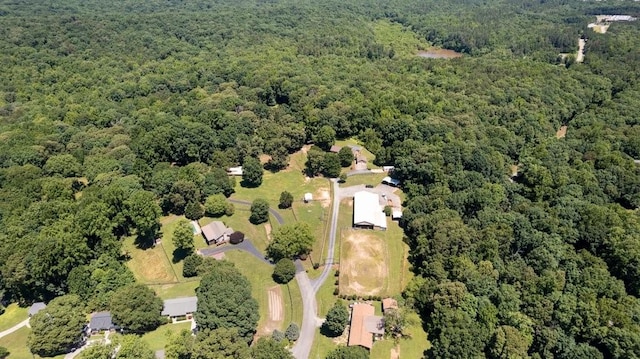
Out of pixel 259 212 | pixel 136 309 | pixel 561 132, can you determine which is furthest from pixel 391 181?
pixel 561 132

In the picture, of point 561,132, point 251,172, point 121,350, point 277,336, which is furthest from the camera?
point 561,132

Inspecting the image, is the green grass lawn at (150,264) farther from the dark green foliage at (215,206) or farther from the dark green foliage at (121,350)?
the dark green foliage at (121,350)

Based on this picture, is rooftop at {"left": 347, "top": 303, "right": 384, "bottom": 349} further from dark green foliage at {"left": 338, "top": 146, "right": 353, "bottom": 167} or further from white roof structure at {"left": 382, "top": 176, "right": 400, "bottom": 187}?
dark green foliage at {"left": 338, "top": 146, "right": 353, "bottom": 167}

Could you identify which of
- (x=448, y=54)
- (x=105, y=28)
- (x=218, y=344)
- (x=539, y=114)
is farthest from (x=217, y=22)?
(x=218, y=344)

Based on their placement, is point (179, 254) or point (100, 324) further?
point (179, 254)

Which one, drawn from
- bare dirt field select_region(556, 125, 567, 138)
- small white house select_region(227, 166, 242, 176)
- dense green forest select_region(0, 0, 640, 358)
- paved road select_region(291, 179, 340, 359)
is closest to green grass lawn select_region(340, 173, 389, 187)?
dense green forest select_region(0, 0, 640, 358)

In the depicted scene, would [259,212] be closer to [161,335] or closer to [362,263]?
[362,263]

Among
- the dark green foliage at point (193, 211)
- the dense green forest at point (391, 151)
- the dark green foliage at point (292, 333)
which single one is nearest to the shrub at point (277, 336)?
the dark green foliage at point (292, 333)

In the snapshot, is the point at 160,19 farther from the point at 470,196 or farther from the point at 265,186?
the point at 470,196
